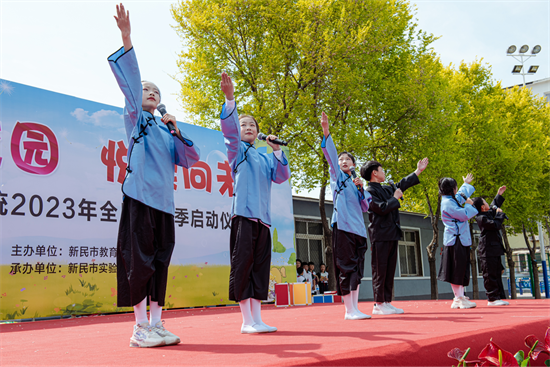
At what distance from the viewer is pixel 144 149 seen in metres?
2.98

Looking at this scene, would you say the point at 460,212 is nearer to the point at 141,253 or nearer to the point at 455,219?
the point at 455,219

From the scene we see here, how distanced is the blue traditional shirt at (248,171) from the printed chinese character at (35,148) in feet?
15.4

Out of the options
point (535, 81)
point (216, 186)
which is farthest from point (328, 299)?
point (535, 81)

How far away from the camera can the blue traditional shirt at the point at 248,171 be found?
339 cm

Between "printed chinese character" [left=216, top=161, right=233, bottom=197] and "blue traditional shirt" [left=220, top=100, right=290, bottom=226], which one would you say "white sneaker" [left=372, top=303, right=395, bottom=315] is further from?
"printed chinese character" [left=216, top=161, right=233, bottom=197]

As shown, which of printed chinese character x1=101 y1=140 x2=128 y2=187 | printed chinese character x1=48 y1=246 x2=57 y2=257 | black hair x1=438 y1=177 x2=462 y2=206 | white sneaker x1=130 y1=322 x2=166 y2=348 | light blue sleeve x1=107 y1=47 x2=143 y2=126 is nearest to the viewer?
white sneaker x1=130 y1=322 x2=166 y2=348

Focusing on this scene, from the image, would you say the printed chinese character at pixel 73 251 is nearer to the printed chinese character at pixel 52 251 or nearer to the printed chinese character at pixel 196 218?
the printed chinese character at pixel 52 251

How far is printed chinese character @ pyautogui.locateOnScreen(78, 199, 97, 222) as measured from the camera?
7410 mm

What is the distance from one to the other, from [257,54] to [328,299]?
6.50 metres

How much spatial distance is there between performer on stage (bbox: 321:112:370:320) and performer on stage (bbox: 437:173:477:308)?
6.13 ft

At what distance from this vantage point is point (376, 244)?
4.99 meters

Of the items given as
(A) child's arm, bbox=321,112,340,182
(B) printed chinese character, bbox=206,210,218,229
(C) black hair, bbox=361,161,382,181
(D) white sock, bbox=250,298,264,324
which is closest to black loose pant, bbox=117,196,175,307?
(D) white sock, bbox=250,298,264,324

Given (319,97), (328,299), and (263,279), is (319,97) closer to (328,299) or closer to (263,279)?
(328,299)

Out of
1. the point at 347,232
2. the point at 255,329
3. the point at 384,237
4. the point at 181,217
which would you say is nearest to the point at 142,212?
the point at 255,329
